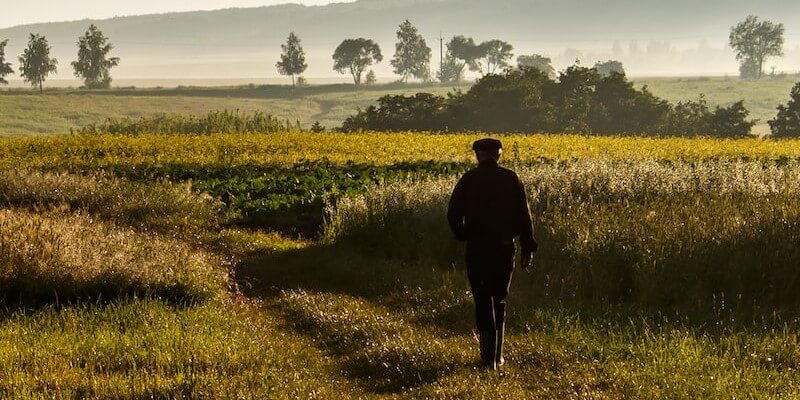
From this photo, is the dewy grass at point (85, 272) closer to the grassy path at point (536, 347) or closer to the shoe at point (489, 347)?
the grassy path at point (536, 347)

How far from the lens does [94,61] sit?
135m

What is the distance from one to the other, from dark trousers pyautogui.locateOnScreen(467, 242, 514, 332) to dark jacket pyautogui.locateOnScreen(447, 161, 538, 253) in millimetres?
97

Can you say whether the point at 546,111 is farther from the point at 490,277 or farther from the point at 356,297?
the point at 490,277

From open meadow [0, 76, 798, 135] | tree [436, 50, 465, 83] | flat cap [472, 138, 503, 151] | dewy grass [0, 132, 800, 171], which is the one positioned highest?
tree [436, 50, 465, 83]

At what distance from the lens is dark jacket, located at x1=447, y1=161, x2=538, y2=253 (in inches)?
303

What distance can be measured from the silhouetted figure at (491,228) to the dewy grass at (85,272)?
518 cm

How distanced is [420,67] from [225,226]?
160751mm

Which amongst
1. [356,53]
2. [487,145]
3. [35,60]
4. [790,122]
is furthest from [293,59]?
[487,145]

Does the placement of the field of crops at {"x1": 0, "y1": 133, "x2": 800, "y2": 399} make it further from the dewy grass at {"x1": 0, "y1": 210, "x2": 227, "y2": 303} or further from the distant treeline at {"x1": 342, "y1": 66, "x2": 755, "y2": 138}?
the distant treeline at {"x1": 342, "y1": 66, "x2": 755, "y2": 138}

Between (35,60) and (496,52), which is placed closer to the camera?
(35,60)

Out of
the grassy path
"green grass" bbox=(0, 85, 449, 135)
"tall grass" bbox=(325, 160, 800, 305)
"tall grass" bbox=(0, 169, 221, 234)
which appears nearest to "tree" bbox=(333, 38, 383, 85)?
"green grass" bbox=(0, 85, 449, 135)

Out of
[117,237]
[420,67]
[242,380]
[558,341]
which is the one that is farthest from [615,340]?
[420,67]

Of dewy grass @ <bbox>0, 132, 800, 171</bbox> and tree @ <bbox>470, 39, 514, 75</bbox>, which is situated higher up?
tree @ <bbox>470, 39, 514, 75</bbox>

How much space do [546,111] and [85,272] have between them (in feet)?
196
